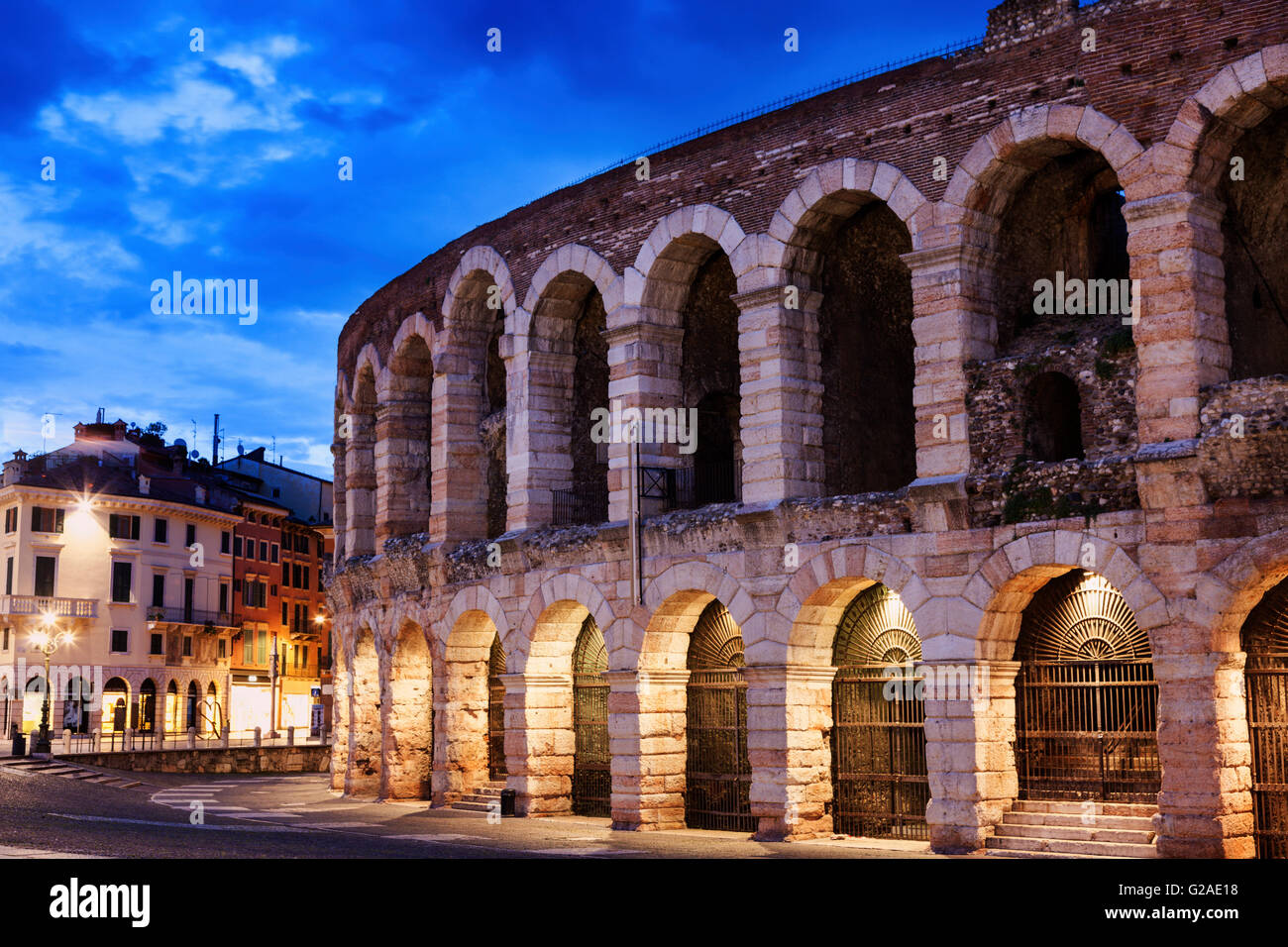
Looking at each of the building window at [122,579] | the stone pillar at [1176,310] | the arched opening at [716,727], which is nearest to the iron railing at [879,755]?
the arched opening at [716,727]

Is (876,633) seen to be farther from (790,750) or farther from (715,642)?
(715,642)

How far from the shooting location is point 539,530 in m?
24.3

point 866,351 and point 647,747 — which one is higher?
point 866,351

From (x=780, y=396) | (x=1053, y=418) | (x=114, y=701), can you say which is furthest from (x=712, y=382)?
(x=114, y=701)

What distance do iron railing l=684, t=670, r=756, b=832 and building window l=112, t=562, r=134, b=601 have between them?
1463 inches

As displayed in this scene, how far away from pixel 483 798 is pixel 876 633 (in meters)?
8.01

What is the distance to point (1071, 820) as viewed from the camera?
17.9 m

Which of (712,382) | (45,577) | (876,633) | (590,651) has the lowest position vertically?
(590,651)

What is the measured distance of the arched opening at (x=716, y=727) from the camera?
→ 22484 mm

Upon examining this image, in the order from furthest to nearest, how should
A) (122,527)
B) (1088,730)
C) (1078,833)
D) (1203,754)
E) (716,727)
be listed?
1. (122,527)
2. (716,727)
3. (1088,730)
4. (1078,833)
5. (1203,754)

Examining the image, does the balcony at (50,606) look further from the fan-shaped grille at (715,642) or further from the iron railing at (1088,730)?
the iron railing at (1088,730)

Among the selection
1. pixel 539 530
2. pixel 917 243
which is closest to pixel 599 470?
pixel 539 530

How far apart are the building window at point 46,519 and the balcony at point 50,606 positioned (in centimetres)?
233

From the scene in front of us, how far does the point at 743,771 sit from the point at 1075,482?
720cm
